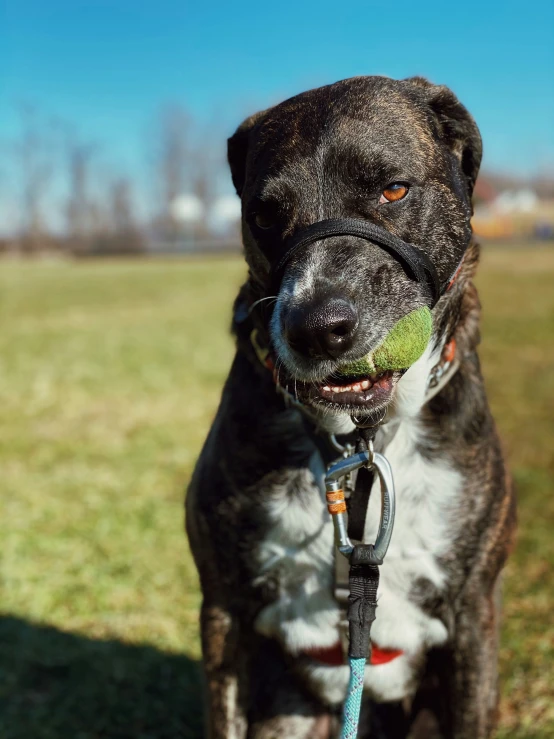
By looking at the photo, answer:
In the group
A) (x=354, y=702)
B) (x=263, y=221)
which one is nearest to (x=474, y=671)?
(x=354, y=702)

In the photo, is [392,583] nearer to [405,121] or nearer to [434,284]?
[434,284]

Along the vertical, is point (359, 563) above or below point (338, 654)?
above

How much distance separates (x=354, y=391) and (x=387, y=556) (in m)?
0.56

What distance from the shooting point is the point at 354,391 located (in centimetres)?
195

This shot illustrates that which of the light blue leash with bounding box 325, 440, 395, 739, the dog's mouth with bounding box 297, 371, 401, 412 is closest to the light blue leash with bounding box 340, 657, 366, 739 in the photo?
the light blue leash with bounding box 325, 440, 395, 739

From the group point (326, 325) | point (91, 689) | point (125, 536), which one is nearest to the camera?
point (326, 325)

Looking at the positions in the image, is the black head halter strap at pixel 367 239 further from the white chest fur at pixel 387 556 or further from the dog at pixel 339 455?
the white chest fur at pixel 387 556

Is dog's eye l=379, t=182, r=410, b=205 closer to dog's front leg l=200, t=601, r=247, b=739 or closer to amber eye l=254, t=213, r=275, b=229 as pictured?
amber eye l=254, t=213, r=275, b=229

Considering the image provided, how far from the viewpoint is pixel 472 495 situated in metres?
2.27

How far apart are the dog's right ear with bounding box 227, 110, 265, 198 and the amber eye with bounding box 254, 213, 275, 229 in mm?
345

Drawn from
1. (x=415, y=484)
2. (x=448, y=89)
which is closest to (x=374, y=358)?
(x=415, y=484)

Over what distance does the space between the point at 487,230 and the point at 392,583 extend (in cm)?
5859

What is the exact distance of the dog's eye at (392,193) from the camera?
2.10 metres

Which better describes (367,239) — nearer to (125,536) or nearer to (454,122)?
(454,122)
